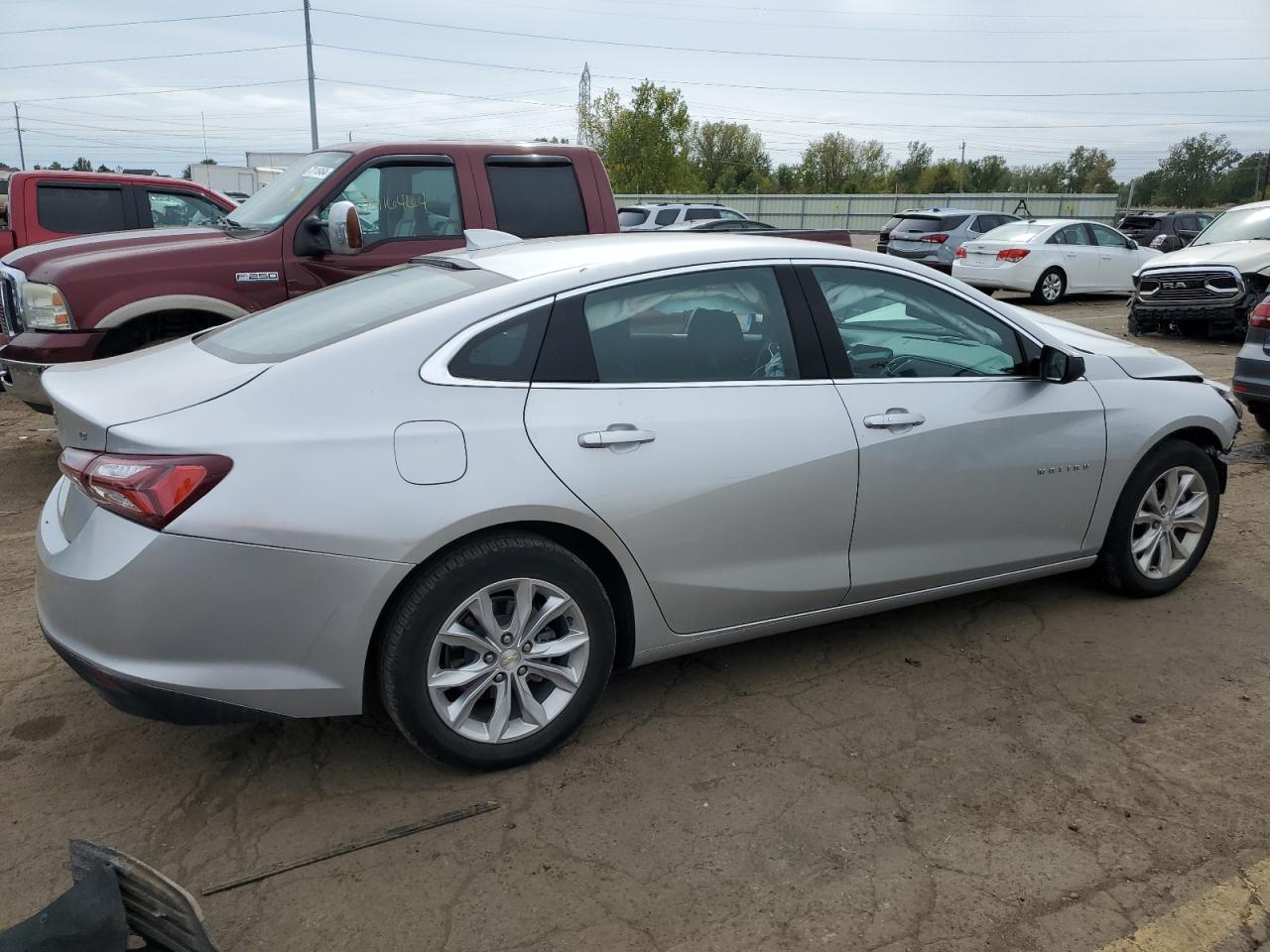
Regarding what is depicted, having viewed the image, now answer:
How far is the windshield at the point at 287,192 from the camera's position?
630cm

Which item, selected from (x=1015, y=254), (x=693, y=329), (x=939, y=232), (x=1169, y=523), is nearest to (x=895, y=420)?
(x=693, y=329)

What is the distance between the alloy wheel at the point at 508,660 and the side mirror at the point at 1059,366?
217cm

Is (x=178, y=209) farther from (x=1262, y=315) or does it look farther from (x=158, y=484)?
(x=1262, y=315)

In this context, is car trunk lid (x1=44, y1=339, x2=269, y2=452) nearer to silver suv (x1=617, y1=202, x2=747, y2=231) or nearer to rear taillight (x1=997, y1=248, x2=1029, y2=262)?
rear taillight (x1=997, y1=248, x2=1029, y2=262)

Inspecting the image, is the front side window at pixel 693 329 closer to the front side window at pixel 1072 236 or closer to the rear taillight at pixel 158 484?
the rear taillight at pixel 158 484

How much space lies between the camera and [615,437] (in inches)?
121

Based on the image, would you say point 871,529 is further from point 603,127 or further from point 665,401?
point 603,127

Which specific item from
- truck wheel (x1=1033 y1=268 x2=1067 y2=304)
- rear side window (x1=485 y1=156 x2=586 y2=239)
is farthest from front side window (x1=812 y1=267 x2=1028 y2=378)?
truck wheel (x1=1033 y1=268 x2=1067 y2=304)

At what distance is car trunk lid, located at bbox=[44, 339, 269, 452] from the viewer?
2818 mm

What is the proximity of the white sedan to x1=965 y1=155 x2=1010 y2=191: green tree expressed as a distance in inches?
2698

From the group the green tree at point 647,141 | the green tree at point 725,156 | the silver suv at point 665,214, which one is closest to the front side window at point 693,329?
the silver suv at point 665,214

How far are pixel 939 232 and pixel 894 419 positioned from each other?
1743 cm

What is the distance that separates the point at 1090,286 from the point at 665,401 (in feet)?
54.0

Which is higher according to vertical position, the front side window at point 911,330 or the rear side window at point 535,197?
the rear side window at point 535,197
